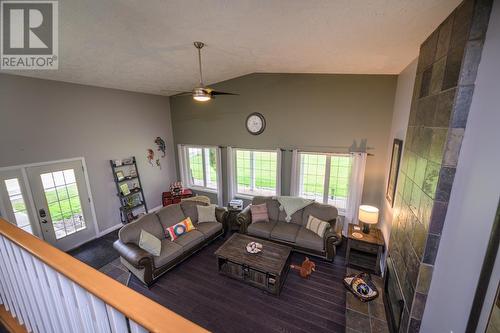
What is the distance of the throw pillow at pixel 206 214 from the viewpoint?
454 centimetres

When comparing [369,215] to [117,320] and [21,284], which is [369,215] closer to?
A: [117,320]

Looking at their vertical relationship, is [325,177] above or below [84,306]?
below

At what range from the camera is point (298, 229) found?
424 cm

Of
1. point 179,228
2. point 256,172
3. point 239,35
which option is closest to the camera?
point 239,35

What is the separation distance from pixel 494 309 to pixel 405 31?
2.50 meters

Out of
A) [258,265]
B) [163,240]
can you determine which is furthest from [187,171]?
[258,265]

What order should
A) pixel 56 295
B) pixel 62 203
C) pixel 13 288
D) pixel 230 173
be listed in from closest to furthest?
pixel 56 295
pixel 13 288
pixel 62 203
pixel 230 173

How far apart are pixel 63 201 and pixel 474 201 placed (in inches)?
239

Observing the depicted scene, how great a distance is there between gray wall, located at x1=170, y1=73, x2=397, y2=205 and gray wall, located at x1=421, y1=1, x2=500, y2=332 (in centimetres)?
274

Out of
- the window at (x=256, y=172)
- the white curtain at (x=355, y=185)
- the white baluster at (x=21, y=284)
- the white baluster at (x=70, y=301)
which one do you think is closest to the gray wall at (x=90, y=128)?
the window at (x=256, y=172)

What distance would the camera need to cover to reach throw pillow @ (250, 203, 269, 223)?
456cm

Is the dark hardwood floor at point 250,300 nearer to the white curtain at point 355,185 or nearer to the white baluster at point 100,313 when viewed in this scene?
the white curtain at point 355,185

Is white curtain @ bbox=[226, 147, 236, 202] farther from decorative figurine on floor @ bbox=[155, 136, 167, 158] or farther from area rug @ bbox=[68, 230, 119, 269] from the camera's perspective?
area rug @ bbox=[68, 230, 119, 269]

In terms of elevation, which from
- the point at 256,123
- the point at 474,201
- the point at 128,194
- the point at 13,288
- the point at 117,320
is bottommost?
the point at 128,194
